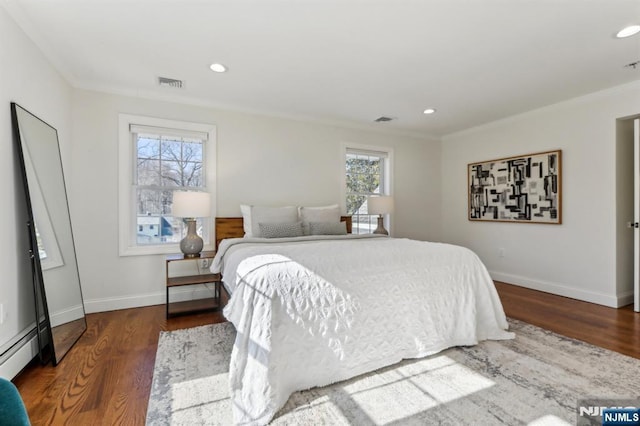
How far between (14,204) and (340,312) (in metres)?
2.35

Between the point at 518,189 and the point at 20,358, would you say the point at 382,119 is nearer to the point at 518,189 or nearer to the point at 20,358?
the point at 518,189

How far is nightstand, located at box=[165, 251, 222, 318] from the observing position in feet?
10.00

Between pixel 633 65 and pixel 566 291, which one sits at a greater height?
pixel 633 65

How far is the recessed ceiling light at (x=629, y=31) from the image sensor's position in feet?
7.21

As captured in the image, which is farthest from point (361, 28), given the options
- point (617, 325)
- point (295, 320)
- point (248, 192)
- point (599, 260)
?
point (599, 260)

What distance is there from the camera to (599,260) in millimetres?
3488

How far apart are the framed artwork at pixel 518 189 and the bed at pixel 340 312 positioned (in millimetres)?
2160

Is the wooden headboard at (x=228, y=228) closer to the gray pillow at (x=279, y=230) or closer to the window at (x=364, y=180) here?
the gray pillow at (x=279, y=230)

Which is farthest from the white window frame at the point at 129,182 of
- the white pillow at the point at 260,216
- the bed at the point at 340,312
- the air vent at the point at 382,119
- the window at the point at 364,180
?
the air vent at the point at 382,119

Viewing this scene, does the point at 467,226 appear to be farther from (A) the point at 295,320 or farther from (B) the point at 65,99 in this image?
(B) the point at 65,99

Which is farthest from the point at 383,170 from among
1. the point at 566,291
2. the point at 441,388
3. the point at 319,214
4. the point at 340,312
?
the point at 441,388

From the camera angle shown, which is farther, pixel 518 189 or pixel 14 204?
pixel 518 189

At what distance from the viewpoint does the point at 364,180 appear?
479cm

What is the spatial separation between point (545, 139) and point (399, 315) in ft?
11.3
